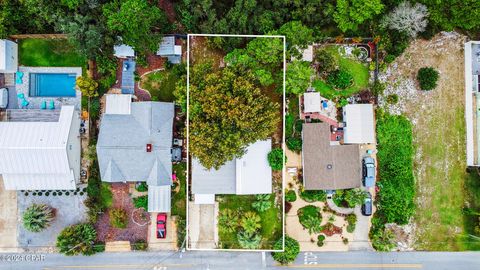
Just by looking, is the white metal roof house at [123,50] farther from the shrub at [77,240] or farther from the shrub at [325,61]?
the shrub at [325,61]

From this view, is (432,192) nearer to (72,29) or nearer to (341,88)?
(341,88)

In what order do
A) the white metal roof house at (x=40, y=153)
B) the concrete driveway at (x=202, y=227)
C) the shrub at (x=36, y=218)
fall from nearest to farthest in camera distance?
1. the white metal roof house at (x=40, y=153)
2. the shrub at (x=36, y=218)
3. the concrete driveway at (x=202, y=227)

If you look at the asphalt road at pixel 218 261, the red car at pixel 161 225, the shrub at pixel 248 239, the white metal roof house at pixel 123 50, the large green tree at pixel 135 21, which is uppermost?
the large green tree at pixel 135 21

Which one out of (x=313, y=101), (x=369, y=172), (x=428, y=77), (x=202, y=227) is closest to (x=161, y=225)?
(x=202, y=227)

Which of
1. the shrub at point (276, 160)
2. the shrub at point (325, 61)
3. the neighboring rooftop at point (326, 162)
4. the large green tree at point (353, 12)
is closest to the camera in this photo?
the large green tree at point (353, 12)

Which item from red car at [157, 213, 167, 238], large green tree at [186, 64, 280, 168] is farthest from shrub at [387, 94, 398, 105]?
red car at [157, 213, 167, 238]

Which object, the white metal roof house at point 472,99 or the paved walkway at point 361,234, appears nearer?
the white metal roof house at point 472,99

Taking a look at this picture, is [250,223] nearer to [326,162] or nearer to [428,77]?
[326,162]

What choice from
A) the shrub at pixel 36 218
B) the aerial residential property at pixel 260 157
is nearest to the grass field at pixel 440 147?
the aerial residential property at pixel 260 157

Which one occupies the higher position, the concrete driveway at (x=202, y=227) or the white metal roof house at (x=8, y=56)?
the white metal roof house at (x=8, y=56)
